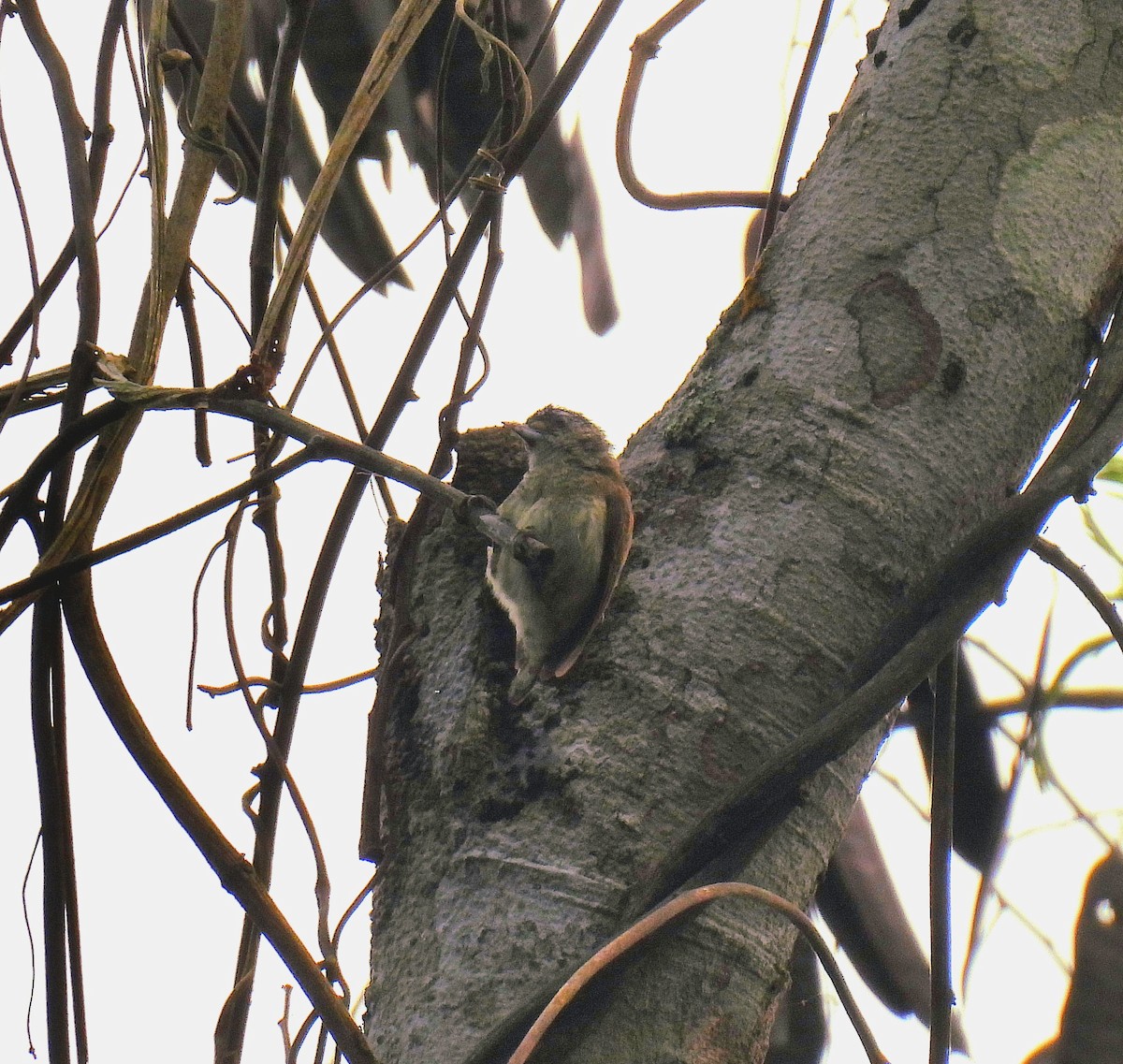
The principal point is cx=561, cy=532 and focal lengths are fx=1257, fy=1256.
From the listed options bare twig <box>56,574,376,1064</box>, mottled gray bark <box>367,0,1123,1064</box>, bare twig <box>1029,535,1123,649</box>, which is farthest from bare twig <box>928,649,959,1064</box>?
bare twig <box>56,574,376,1064</box>

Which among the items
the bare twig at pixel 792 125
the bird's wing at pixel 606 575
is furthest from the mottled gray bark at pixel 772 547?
the bare twig at pixel 792 125

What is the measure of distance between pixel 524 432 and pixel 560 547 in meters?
0.36

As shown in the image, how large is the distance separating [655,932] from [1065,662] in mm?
1090

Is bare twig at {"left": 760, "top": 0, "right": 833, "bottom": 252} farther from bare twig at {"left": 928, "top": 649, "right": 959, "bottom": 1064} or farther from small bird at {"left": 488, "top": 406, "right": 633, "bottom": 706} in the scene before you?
bare twig at {"left": 928, "top": 649, "right": 959, "bottom": 1064}

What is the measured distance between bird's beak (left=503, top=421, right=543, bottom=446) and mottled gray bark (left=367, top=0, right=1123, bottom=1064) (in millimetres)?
317

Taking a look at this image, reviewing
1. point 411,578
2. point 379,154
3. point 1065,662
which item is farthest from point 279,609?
point 1065,662

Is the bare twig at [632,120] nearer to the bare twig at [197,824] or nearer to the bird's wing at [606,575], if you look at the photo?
the bird's wing at [606,575]

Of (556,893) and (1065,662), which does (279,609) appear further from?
(1065,662)

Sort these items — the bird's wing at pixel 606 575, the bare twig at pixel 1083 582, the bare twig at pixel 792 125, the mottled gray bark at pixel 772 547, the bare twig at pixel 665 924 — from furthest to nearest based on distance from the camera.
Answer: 1. the bare twig at pixel 792 125
2. the bare twig at pixel 1083 582
3. the bird's wing at pixel 606 575
4. the mottled gray bark at pixel 772 547
5. the bare twig at pixel 665 924

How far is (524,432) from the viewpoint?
5.45 feet

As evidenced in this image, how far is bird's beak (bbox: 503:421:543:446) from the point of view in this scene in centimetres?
166

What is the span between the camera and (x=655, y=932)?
A: 3.00ft

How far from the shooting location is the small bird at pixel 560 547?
43.1 inches

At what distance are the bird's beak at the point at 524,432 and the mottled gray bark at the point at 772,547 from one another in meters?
0.32
